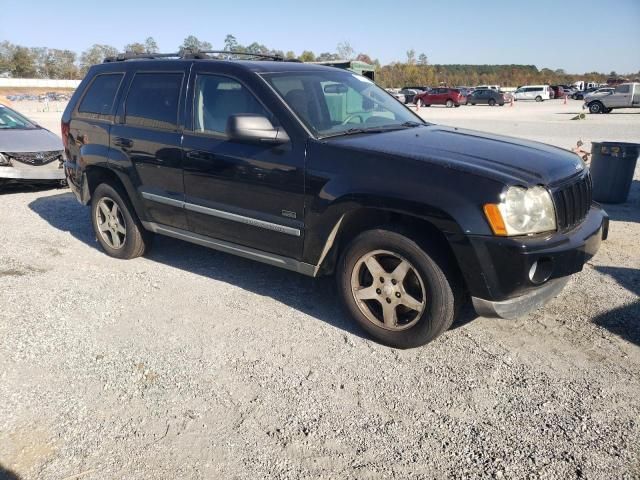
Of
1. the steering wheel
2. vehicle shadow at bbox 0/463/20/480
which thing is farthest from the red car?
vehicle shadow at bbox 0/463/20/480

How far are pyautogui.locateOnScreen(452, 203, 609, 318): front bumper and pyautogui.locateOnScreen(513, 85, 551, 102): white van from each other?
5520 cm

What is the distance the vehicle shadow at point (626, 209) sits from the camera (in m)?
6.78

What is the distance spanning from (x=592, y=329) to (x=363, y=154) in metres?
2.09

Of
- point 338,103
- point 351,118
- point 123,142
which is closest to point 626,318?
point 351,118

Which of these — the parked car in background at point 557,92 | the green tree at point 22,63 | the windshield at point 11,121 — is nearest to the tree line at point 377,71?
the green tree at point 22,63

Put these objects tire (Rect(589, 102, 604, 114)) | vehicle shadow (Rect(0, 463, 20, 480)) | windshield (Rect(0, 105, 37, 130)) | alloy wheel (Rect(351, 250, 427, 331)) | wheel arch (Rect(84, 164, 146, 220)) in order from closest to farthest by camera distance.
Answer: vehicle shadow (Rect(0, 463, 20, 480)), alloy wheel (Rect(351, 250, 427, 331)), wheel arch (Rect(84, 164, 146, 220)), windshield (Rect(0, 105, 37, 130)), tire (Rect(589, 102, 604, 114))

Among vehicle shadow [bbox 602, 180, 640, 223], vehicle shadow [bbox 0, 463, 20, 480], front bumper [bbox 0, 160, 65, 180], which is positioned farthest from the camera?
front bumper [bbox 0, 160, 65, 180]

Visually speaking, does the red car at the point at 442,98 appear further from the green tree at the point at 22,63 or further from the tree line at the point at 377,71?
the green tree at the point at 22,63

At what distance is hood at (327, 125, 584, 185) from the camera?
3250mm

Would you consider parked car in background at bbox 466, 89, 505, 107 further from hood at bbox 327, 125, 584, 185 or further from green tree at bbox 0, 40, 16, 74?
green tree at bbox 0, 40, 16, 74

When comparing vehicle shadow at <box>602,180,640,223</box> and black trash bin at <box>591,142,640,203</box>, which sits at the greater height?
black trash bin at <box>591,142,640,203</box>

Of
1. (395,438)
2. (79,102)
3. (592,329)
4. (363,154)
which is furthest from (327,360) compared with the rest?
(79,102)

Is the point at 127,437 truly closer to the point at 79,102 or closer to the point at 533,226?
the point at 533,226

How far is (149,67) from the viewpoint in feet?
16.2
